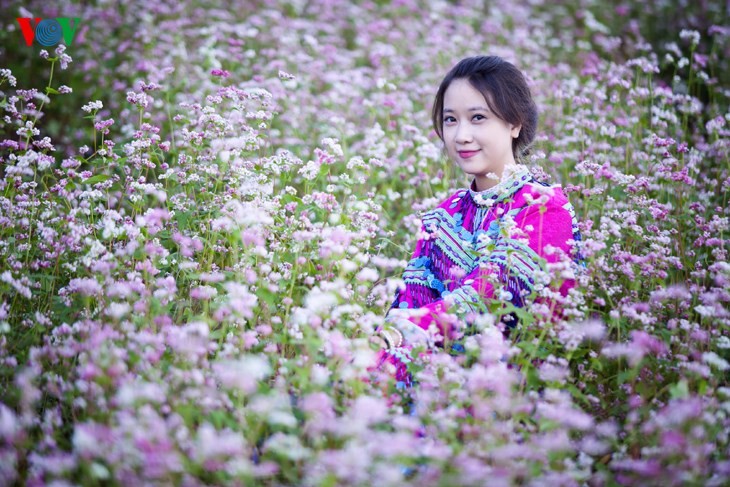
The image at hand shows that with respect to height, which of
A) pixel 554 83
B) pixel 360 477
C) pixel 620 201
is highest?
pixel 554 83

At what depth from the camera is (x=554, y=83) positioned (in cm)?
598

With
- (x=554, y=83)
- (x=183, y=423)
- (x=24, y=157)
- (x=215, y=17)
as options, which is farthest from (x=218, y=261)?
(x=215, y=17)

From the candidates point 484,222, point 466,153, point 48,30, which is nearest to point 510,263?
point 484,222

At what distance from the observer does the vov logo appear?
6055 mm

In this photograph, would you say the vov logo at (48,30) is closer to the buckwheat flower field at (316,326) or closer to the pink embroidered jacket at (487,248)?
the buckwheat flower field at (316,326)

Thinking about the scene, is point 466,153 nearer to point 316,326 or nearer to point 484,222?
point 484,222

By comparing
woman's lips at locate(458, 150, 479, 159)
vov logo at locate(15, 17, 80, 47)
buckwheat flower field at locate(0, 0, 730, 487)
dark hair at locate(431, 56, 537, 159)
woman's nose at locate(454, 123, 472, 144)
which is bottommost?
buckwheat flower field at locate(0, 0, 730, 487)

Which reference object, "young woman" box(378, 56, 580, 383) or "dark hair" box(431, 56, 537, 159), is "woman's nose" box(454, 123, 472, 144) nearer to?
"young woman" box(378, 56, 580, 383)

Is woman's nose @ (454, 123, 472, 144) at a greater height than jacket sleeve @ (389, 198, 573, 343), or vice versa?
woman's nose @ (454, 123, 472, 144)

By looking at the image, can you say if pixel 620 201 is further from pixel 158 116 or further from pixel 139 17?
pixel 139 17

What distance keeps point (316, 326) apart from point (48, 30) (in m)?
5.37

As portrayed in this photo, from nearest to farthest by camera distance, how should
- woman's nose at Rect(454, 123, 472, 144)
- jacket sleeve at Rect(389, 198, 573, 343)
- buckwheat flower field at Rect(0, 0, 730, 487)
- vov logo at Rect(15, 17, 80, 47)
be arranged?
buckwheat flower field at Rect(0, 0, 730, 487) → jacket sleeve at Rect(389, 198, 573, 343) → woman's nose at Rect(454, 123, 472, 144) → vov logo at Rect(15, 17, 80, 47)

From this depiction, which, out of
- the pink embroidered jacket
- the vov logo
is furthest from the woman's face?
the vov logo

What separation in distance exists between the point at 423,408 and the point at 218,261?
1551mm
